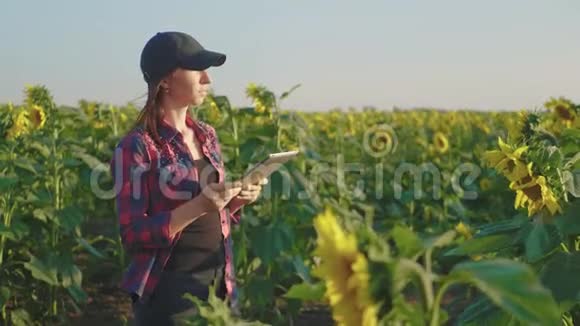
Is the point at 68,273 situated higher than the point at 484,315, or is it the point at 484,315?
the point at 484,315

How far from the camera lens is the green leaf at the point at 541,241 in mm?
1663

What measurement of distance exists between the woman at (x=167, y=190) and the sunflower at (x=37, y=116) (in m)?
2.43

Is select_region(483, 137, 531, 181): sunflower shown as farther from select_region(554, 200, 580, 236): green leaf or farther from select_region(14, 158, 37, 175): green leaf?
select_region(14, 158, 37, 175): green leaf

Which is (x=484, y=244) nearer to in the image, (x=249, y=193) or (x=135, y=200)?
(x=249, y=193)

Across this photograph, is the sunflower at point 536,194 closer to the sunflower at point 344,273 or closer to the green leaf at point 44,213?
the sunflower at point 344,273

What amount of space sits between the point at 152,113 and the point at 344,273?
160 cm

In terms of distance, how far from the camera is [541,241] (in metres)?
1.71

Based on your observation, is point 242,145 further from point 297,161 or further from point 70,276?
point 70,276

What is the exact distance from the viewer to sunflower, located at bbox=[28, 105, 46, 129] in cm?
453

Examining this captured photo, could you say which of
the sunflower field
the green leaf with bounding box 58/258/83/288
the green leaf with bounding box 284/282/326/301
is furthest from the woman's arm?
the green leaf with bounding box 58/258/83/288

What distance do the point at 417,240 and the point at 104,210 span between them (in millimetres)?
5881

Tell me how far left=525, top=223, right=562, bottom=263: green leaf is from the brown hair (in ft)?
3.38

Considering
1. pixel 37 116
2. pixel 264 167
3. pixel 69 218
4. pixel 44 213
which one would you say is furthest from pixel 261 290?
pixel 264 167

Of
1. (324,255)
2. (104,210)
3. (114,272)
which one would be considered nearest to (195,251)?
(324,255)
